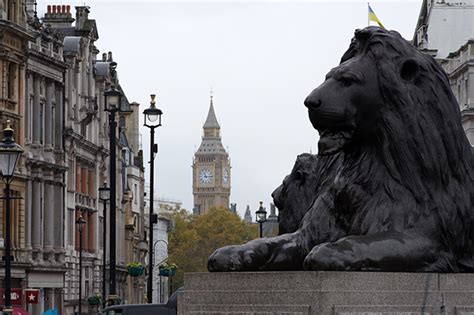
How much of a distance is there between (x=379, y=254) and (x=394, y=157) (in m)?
0.74

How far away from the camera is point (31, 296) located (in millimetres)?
63500

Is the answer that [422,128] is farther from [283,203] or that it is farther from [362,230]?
[283,203]

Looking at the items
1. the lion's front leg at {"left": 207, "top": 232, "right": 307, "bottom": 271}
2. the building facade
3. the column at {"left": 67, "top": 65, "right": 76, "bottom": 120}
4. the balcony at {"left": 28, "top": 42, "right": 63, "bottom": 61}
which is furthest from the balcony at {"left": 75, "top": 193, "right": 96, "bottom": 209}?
the lion's front leg at {"left": 207, "top": 232, "right": 307, "bottom": 271}

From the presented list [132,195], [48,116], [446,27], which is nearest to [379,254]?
[48,116]

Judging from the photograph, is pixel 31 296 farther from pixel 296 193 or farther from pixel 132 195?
pixel 132 195

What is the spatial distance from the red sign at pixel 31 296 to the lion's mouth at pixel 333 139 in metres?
52.4

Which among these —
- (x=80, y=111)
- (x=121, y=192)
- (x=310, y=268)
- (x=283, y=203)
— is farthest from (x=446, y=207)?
(x=121, y=192)

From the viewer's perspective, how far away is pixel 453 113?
11.8 meters

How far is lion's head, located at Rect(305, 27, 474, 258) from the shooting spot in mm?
11516

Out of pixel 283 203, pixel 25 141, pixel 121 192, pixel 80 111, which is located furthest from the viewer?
pixel 121 192

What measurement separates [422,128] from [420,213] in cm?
57

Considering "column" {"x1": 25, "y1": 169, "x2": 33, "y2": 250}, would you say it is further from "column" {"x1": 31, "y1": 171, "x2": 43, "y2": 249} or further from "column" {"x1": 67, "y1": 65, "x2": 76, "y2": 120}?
"column" {"x1": 67, "y1": 65, "x2": 76, "y2": 120}

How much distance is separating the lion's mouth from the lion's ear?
55cm

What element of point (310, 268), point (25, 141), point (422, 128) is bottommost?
point (310, 268)
